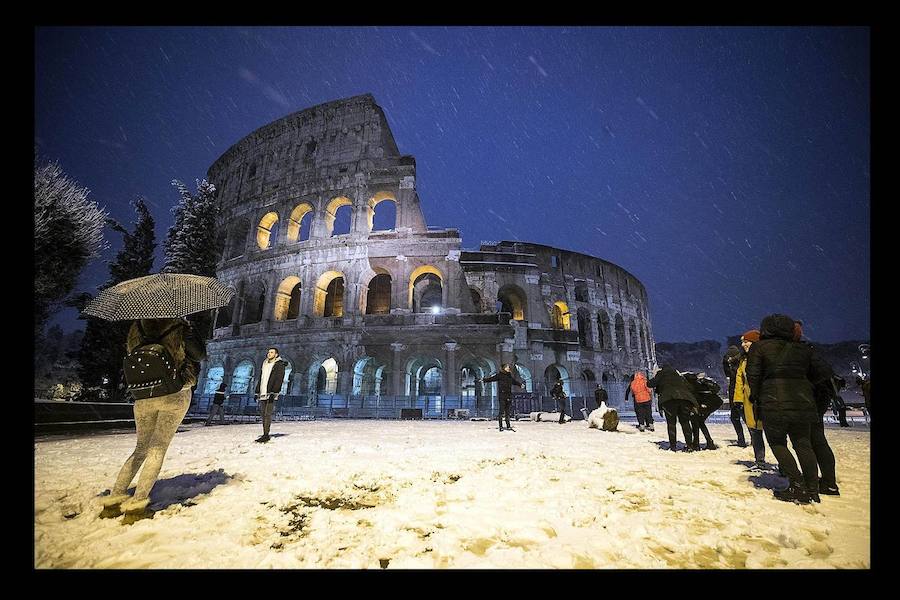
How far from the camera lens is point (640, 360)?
101 feet

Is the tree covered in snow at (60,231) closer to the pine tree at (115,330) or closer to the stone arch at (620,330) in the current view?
the pine tree at (115,330)

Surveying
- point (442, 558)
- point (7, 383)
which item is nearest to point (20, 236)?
point (7, 383)

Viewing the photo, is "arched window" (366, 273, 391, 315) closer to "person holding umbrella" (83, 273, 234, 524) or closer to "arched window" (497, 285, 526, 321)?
"arched window" (497, 285, 526, 321)

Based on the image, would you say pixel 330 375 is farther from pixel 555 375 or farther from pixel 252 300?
pixel 555 375

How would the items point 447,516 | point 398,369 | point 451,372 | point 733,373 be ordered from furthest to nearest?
point 398,369 < point 451,372 < point 733,373 < point 447,516

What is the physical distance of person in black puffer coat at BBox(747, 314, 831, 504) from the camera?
10.4 feet

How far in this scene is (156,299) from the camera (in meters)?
2.91

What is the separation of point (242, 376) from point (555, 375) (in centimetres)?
2059

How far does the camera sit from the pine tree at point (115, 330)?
16.3 meters

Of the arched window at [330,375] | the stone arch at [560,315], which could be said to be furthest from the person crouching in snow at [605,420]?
the stone arch at [560,315]

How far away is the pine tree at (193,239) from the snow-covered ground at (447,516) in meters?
16.6

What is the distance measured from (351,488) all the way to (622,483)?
2917 millimetres

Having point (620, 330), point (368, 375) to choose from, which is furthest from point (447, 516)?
Result: point (620, 330)
